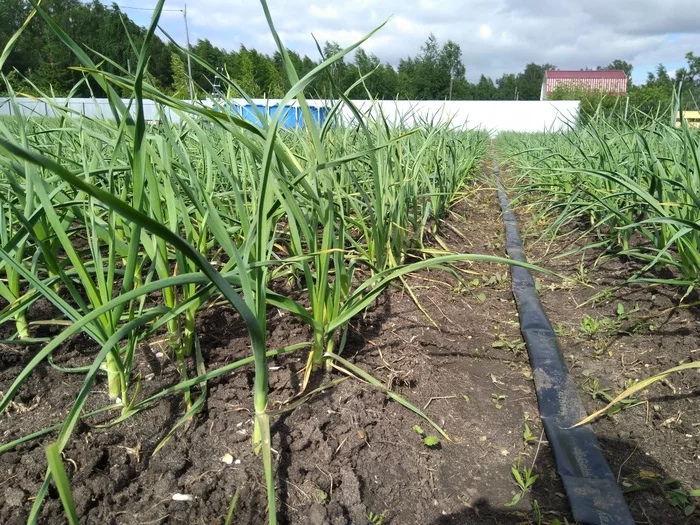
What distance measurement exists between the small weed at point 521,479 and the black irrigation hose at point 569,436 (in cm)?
7

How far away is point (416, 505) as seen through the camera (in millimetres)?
901

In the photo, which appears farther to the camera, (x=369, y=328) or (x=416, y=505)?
(x=369, y=328)

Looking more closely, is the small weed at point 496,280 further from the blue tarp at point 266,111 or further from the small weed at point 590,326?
the blue tarp at point 266,111

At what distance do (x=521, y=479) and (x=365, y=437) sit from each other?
0.33m

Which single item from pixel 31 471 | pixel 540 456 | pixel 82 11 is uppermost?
pixel 82 11

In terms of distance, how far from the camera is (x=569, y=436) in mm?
1108

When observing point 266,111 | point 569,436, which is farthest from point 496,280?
point 266,111

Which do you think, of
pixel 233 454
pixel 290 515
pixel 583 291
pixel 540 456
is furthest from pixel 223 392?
pixel 583 291

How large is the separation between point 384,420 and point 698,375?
87cm

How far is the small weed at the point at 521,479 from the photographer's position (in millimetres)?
939

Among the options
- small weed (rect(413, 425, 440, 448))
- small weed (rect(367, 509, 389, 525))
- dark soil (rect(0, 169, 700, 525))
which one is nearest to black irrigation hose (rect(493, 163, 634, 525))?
dark soil (rect(0, 169, 700, 525))

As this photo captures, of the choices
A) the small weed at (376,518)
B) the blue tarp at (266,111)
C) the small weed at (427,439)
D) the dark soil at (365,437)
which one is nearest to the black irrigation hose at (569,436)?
the dark soil at (365,437)

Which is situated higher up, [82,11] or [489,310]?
[82,11]

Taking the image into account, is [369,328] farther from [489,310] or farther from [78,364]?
[78,364]
